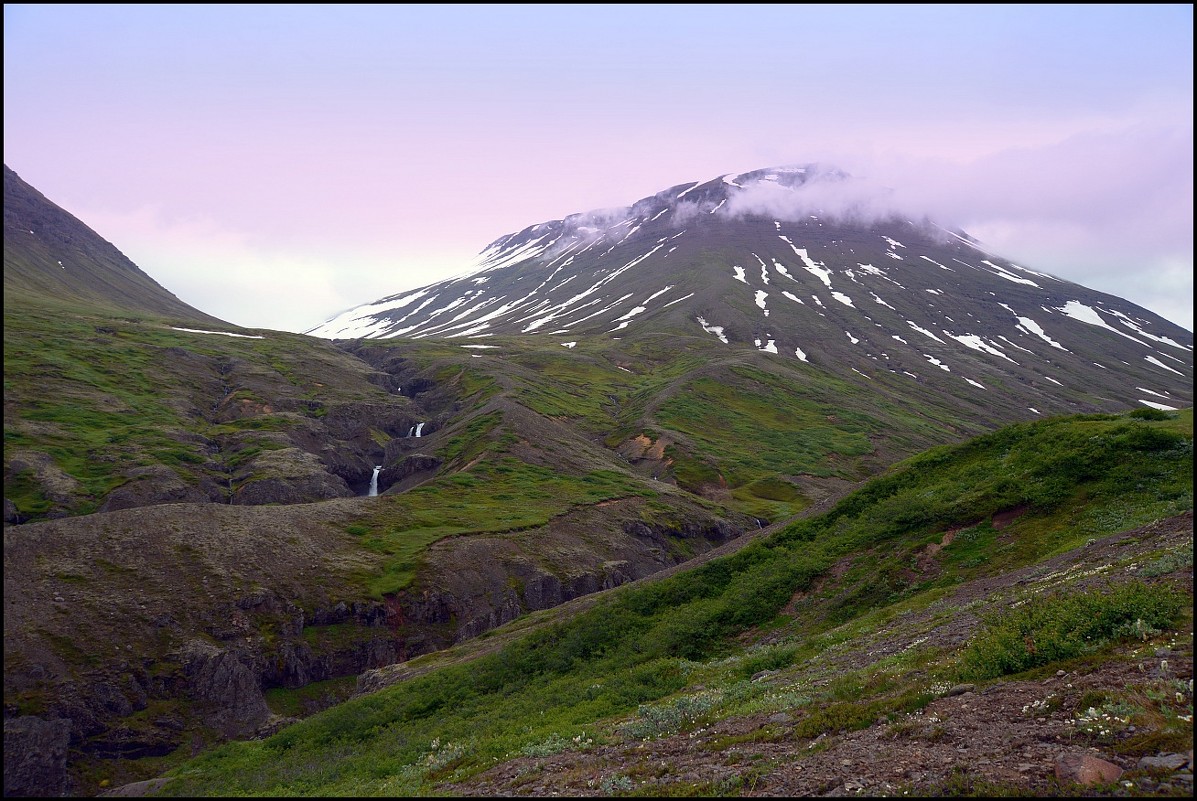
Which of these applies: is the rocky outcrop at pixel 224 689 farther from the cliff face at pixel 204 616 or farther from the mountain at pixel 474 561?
the mountain at pixel 474 561

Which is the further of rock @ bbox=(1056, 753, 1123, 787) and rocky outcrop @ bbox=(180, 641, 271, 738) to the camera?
rocky outcrop @ bbox=(180, 641, 271, 738)

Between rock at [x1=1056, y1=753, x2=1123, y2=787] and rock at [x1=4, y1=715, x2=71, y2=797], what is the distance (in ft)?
146

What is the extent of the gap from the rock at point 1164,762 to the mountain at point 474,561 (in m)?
0.34

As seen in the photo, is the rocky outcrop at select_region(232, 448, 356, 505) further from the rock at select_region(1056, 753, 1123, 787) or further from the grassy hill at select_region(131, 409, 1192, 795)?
the rock at select_region(1056, 753, 1123, 787)

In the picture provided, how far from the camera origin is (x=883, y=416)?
141000 millimetres

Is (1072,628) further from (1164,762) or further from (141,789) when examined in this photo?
(141,789)

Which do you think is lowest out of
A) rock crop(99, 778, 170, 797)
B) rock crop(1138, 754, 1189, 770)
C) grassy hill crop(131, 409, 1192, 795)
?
rock crop(99, 778, 170, 797)

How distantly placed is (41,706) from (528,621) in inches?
1076

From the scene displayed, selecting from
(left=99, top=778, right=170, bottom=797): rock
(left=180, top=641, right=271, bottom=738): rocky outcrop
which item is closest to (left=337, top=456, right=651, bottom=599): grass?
(left=180, top=641, right=271, bottom=738): rocky outcrop

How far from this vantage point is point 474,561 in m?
61.2

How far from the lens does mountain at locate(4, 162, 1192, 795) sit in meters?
20.9

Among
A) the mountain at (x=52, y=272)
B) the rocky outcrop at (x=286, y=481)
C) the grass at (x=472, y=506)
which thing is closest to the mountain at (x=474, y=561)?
the grass at (x=472, y=506)

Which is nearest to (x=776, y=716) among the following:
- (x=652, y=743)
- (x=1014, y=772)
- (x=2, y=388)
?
(x=652, y=743)

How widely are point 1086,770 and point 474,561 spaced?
56.2 meters
